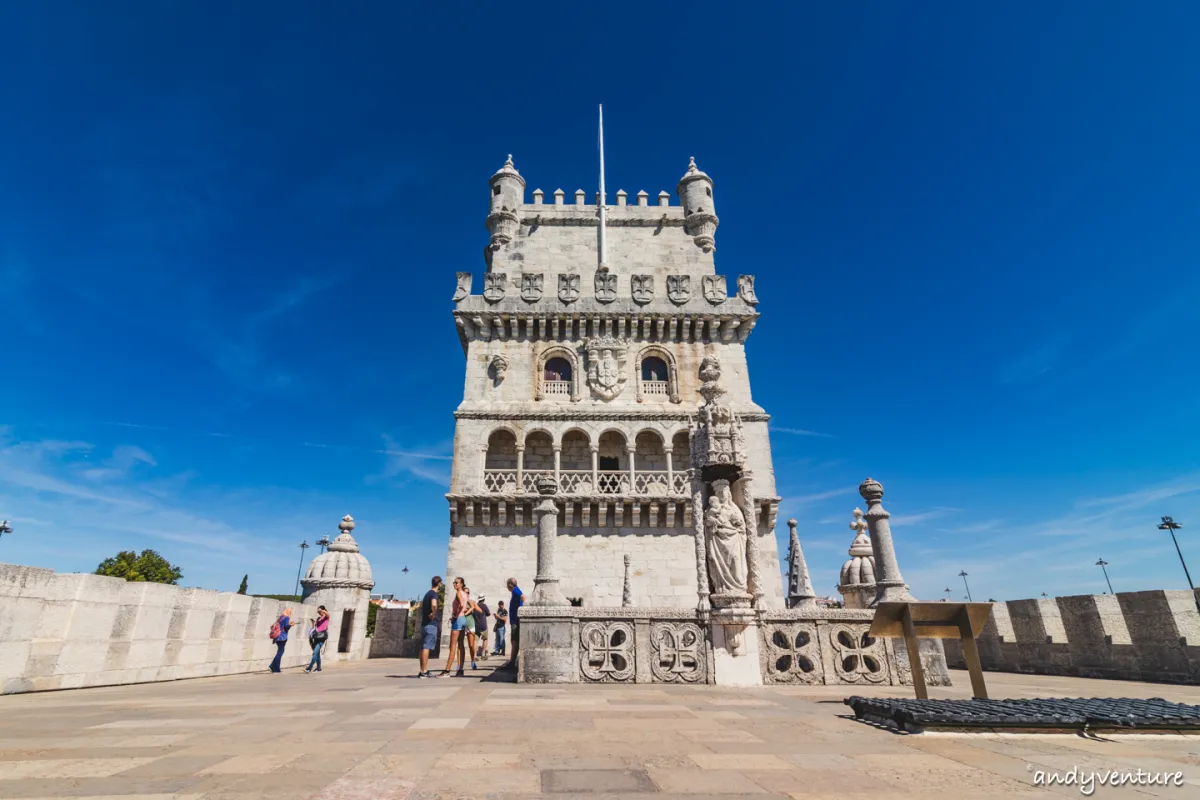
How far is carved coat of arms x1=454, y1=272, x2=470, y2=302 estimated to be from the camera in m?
26.6

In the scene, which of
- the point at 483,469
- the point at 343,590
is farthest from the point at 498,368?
the point at 343,590

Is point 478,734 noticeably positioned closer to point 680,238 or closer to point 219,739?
point 219,739

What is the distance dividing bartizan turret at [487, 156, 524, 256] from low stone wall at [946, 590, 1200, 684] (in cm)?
2538

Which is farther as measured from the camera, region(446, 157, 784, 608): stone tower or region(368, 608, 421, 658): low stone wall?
region(446, 157, 784, 608): stone tower

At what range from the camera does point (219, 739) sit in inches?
185

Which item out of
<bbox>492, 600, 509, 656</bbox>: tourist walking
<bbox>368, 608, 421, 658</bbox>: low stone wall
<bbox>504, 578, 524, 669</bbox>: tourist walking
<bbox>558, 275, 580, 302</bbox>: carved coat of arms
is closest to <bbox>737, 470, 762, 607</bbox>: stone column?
<bbox>504, 578, 524, 669</bbox>: tourist walking

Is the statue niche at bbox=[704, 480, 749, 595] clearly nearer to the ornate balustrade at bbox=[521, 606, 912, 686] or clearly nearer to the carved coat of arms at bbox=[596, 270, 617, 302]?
the ornate balustrade at bbox=[521, 606, 912, 686]

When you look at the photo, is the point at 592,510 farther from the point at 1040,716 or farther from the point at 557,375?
the point at 1040,716

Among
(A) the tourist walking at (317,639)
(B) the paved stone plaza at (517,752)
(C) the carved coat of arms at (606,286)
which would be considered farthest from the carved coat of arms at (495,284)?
(B) the paved stone plaza at (517,752)

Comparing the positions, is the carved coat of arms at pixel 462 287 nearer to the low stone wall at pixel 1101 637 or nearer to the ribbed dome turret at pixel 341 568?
the ribbed dome turret at pixel 341 568

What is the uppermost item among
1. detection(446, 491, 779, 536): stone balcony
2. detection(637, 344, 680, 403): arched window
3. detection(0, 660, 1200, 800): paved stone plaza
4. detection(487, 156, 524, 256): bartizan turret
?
detection(487, 156, 524, 256): bartizan turret

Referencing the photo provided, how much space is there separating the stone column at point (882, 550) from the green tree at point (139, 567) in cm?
4891

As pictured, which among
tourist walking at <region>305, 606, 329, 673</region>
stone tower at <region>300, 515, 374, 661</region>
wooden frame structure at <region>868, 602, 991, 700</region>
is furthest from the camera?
stone tower at <region>300, 515, 374, 661</region>

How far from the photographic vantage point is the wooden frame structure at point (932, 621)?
7.02m
